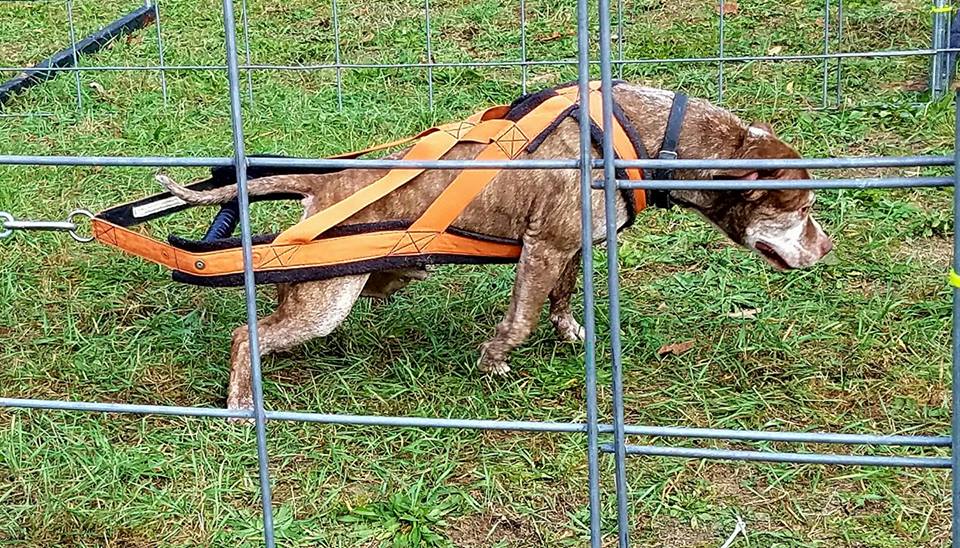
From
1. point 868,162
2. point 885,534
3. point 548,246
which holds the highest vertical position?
point 868,162

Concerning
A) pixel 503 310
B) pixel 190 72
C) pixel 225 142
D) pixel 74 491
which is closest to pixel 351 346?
pixel 503 310

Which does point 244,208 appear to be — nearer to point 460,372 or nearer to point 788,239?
point 460,372

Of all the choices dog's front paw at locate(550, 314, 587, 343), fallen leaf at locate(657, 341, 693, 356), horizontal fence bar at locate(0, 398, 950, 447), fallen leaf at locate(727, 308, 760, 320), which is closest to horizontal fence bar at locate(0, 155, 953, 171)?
horizontal fence bar at locate(0, 398, 950, 447)

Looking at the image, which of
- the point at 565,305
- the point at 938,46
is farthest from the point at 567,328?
the point at 938,46

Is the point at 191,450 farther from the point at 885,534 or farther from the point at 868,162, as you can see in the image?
the point at 868,162

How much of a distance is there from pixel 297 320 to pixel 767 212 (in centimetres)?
151

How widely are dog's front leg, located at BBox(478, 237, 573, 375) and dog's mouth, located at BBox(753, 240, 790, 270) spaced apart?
2.04 ft

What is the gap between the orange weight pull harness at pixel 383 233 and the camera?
3.63m

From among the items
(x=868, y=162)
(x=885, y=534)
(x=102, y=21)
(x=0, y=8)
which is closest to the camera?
(x=868, y=162)

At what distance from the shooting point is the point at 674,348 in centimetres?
419

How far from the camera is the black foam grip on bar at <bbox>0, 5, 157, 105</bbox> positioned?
23.4ft

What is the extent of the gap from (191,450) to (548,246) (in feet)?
4.05

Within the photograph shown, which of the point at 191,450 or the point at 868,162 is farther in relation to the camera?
the point at 191,450

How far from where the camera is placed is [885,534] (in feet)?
10.3
